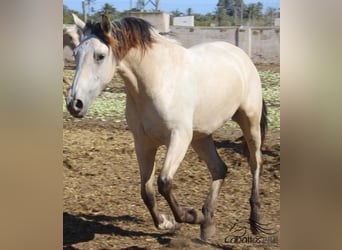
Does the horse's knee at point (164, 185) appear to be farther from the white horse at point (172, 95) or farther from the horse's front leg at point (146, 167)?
the horse's front leg at point (146, 167)

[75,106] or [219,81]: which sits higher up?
[219,81]

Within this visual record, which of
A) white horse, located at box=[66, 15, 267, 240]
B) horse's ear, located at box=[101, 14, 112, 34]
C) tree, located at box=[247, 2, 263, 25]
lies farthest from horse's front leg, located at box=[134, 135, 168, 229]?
tree, located at box=[247, 2, 263, 25]

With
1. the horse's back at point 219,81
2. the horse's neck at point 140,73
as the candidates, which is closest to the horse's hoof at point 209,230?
the horse's back at point 219,81

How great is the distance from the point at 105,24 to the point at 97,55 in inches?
8.0

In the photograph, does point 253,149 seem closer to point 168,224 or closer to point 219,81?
point 219,81

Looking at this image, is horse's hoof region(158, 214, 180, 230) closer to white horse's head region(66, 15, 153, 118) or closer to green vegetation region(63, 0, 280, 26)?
white horse's head region(66, 15, 153, 118)

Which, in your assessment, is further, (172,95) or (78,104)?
(172,95)

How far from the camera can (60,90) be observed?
4641 millimetres

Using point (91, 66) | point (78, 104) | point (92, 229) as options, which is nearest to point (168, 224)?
point (92, 229)

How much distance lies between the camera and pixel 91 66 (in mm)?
4574

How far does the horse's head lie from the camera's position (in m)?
4.54
